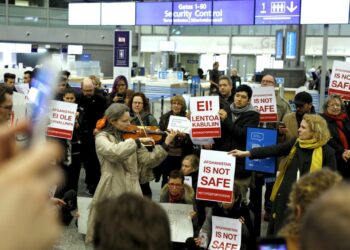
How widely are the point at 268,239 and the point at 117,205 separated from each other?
0.58 metres

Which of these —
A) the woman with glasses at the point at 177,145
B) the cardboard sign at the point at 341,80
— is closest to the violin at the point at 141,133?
the woman with glasses at the point at 177,145

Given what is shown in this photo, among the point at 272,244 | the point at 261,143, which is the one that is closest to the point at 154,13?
the point at 261,143

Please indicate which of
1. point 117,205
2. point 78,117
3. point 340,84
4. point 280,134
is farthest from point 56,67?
point 340,84

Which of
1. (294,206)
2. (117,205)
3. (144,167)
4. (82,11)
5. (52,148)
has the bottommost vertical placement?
(144,167)

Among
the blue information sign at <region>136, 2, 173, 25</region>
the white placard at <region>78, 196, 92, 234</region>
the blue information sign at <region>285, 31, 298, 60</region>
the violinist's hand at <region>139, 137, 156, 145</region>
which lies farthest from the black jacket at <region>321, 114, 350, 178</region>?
the blue information sign at <region>285, 31, 298, 60</region>

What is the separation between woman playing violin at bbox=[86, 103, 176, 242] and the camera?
15.1 feet

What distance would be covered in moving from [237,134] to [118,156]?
4.25ft

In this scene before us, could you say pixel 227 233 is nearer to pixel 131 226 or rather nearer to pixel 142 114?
pixel 142 114

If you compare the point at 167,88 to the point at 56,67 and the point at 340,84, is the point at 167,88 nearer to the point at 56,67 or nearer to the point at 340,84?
the point at 340,84

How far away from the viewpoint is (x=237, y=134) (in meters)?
5.23

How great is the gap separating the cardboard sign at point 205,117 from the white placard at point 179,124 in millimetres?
306

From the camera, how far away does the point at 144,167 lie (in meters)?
4.98

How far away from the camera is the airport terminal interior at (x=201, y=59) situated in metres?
5.34

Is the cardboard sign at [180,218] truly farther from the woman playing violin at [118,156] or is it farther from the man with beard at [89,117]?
the man with beard at [89,117]
